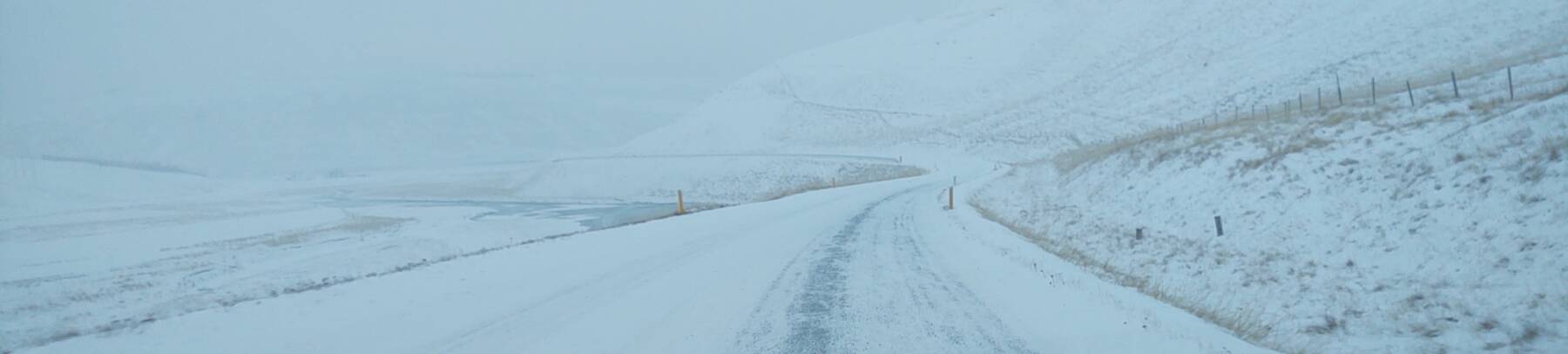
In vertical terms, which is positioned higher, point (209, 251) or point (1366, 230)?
point (209, 251)

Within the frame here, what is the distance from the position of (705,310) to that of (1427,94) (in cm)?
1849

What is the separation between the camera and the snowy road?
6531 mm

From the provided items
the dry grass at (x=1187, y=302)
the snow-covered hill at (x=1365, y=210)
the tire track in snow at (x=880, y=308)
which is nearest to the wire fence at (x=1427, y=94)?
the snow-covered hill at (x=1365, y=210)

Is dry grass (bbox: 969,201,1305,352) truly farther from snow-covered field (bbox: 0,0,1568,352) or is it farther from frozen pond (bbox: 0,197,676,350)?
frozen pond (bbox: 0,197,676,350)

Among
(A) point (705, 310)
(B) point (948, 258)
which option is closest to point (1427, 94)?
(B) point (948, 258)

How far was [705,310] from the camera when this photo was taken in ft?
26.4

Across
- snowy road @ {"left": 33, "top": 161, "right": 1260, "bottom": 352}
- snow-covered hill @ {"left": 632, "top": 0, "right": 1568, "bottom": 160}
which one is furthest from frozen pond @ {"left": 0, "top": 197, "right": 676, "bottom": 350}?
snow-covered hill @ {"left": 632, "top": 0, "right": 1568, "bottom": 160}

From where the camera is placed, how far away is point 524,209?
40.8 metres

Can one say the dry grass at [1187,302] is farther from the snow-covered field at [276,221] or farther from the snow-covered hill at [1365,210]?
the snow-covered field at [276,221]

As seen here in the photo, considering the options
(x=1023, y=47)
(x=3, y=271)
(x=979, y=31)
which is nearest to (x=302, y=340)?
(x=3, y=271)

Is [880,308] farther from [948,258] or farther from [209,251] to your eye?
[209,251]

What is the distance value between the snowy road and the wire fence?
318 inches

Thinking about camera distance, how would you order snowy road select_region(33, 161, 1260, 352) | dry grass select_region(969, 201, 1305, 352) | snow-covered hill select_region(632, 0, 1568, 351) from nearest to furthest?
snowy road select_region(33, 161, 1260, 352), snow-covered hill select_region(632, 0, 1568, 351), dry grass select_region(969, 201, 1305, 352)

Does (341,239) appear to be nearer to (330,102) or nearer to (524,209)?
(524,209)
